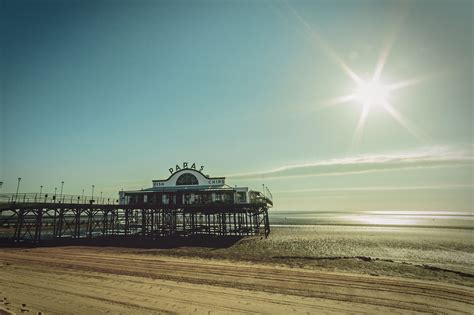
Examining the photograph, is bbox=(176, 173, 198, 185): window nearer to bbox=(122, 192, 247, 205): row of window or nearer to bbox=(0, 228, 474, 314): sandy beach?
bbox=(122, 192, 247, 205): row of window

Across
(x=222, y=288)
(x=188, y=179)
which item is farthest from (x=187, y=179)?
(x=222, y=288)

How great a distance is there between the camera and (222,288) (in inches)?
497

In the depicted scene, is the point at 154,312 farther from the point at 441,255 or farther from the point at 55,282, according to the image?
the point at 441,255

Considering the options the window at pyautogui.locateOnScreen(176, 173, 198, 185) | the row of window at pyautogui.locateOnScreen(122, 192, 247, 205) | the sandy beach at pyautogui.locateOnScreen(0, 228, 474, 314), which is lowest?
the sandy beach at pyautogui.locateOnScreen(0, 228, 474, 314)

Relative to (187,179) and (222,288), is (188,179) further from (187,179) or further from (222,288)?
(222,288)

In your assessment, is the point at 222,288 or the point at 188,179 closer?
the point at 222,288

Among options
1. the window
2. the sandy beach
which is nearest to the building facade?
the window

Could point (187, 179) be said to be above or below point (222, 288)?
above

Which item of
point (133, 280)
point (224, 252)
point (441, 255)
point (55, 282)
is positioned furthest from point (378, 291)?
point (441, 255)

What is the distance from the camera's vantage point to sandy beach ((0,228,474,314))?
1033 centimetres

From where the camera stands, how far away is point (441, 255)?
25438 millimetres

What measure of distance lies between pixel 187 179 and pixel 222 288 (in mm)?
26429

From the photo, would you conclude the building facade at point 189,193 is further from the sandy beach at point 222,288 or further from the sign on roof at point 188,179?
the sandy beach at point 222,288

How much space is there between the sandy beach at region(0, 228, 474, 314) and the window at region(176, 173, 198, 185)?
1801cm
